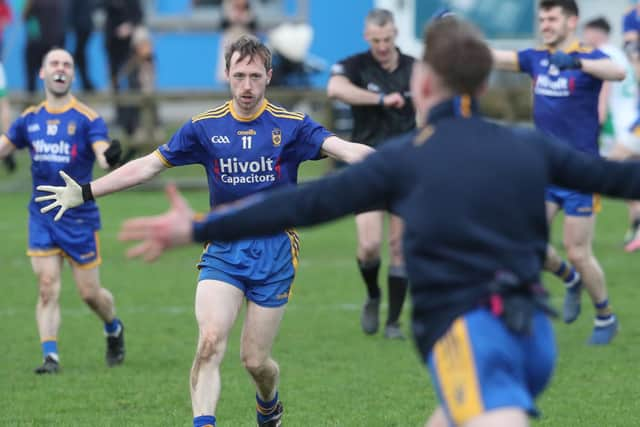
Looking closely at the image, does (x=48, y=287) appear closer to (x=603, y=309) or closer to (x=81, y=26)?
(x=603, y=309)

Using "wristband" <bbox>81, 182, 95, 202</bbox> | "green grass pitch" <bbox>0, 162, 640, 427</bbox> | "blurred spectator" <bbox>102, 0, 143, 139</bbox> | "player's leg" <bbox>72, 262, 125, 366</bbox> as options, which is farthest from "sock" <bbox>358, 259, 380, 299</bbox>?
"blurred spectator" <bbox>102, 0, 143, 139</bbox>

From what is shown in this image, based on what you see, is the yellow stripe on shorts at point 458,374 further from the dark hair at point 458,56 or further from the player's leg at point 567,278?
the player's leg at point 567,278

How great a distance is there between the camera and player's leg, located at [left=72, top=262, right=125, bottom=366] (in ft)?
29.2

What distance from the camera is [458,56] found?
408 cm

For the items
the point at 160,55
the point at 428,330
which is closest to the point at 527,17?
the point at 160,55

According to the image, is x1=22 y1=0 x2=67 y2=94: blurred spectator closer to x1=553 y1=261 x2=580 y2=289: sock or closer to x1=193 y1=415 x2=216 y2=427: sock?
x1=553 y1=261 x2=580 y2=289: sock

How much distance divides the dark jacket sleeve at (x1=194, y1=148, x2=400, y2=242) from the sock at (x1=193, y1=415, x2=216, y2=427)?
221cm

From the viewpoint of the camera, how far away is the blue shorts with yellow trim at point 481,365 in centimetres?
391

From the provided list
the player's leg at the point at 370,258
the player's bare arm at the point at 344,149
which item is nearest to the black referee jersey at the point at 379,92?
the player's leg at the point at 370,258

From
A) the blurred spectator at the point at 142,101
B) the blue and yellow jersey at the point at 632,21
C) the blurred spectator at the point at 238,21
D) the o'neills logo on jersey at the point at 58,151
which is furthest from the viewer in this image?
the blurred spectator at the point at 238,21

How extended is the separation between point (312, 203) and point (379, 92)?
611cm

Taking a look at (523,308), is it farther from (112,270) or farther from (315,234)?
(315,234)

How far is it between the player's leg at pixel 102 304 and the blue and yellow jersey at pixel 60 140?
1.29ft

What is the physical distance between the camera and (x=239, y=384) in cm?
826
